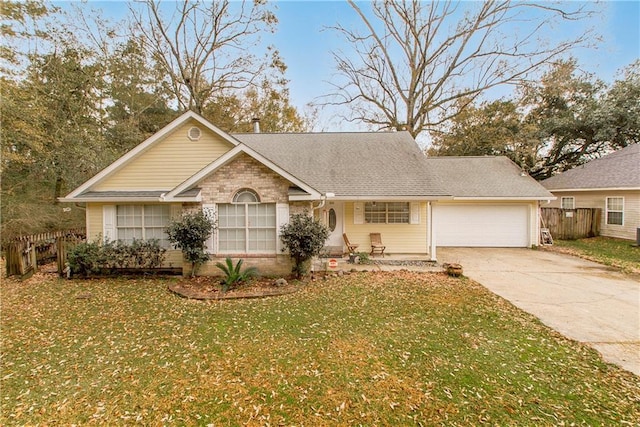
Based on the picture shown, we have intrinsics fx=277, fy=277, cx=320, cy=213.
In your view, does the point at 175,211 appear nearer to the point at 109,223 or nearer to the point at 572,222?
the point at 109,223

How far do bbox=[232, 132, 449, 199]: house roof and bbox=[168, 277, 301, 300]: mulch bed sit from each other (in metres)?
4.58

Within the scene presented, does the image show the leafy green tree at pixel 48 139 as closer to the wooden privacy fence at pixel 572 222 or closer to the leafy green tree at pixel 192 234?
the leafy green tree at pixel 192 234

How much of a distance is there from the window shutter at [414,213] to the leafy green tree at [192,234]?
7772mm

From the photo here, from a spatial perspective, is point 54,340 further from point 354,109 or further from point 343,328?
point 354,109

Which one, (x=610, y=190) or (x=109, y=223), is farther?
(x=610, y=190)

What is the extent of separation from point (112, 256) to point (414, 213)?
434 inches

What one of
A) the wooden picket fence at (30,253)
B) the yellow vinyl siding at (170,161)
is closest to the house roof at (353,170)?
the yellow vinyl siding at (170,161)

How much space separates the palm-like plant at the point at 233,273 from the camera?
7898 mm

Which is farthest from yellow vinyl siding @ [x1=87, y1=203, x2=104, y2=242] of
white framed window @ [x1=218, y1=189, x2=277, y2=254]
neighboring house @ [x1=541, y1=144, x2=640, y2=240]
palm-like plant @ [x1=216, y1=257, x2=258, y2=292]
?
neighboring house @ [x1=541, y1=144, x2=640, y2=240]

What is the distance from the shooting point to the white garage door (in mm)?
14234

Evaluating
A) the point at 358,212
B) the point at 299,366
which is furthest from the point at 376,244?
the point at 299,366

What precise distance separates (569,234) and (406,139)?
11131 mm

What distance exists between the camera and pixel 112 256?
8875 millimetres

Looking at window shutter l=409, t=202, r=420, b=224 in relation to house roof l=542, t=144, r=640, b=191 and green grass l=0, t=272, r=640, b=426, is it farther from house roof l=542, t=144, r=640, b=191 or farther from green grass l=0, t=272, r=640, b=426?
house roof l=542, t=144, r=640, b=191
